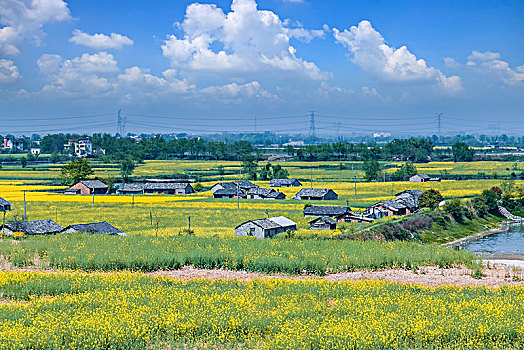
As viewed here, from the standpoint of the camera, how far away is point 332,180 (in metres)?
83.3

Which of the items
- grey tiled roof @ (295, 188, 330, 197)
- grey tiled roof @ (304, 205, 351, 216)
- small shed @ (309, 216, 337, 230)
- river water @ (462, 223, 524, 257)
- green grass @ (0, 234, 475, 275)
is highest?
green grass @ (0, 234, 475, 275)

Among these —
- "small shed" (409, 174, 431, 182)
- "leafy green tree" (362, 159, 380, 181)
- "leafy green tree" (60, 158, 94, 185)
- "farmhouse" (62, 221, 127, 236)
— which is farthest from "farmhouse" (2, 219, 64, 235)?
"small shed" (409, 174, 431, 182)

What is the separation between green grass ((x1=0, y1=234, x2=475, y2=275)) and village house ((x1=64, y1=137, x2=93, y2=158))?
114889 mm

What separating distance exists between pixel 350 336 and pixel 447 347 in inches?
86.6

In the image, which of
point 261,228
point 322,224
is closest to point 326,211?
point 322,224

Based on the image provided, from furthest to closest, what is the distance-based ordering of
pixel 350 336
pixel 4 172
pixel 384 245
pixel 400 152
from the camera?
pixel 400 152, pixel 4 172, pixel 384 245, pixel 350 336

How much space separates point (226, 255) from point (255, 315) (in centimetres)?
911

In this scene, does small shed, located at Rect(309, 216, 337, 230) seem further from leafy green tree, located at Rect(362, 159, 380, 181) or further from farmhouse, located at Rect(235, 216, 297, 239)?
leafy green tree, located at Rect(362, 159, 380, 181)

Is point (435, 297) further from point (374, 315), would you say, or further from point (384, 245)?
point (384, 245)

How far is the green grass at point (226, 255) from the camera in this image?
23.3 m

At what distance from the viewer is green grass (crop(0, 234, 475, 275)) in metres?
23.3

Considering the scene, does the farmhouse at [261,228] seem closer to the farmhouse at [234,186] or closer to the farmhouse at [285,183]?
the farmhouse at [234,186]

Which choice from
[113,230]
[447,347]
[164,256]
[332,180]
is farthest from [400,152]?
[447,347]

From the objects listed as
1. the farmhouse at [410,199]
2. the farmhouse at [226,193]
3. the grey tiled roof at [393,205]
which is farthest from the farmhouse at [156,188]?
the grey tiled roof at [393,205]
